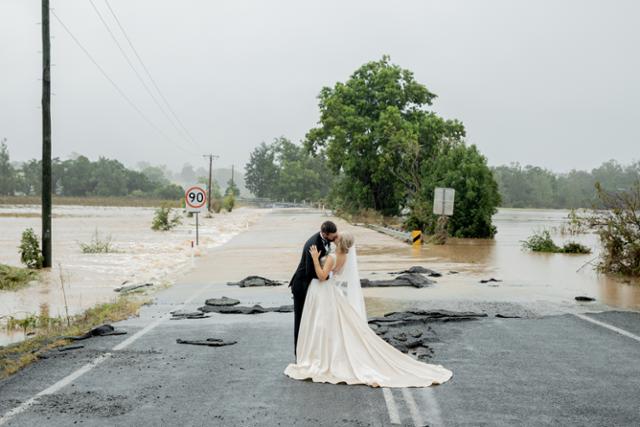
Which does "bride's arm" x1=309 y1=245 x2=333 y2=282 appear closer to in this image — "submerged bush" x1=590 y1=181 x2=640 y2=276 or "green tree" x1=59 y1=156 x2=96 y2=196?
"submerged bush" x1=590 y1=181 x2=640 y2=276

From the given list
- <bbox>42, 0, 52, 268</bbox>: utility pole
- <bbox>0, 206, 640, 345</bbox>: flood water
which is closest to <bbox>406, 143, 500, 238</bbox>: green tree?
<bbox>0, 206, 640, 345</bbox>: flood water

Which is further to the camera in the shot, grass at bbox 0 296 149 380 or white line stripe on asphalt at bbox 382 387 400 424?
grass at bbox 0 296 149 380

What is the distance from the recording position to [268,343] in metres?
9.98

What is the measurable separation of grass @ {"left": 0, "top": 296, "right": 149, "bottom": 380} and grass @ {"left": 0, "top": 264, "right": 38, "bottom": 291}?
13.0ft

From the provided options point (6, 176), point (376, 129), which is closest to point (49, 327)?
point (376, 129)

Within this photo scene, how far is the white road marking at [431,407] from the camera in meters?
6.08

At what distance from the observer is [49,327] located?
493 inches

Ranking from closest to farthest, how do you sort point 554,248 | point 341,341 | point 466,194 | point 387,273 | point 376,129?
point 341,341 < point 387,273 < point 554,248 < point 466,194 < point 376,129

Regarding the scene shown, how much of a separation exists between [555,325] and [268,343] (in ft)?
16.2

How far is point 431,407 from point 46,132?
19.4 m

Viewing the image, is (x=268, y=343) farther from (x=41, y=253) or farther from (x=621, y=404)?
(x=41, y=253)

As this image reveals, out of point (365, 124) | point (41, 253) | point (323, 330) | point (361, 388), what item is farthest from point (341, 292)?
point (365, 124)

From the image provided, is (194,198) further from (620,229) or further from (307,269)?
(307,269)

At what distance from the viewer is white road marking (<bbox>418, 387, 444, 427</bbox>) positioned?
6081 millimetres
